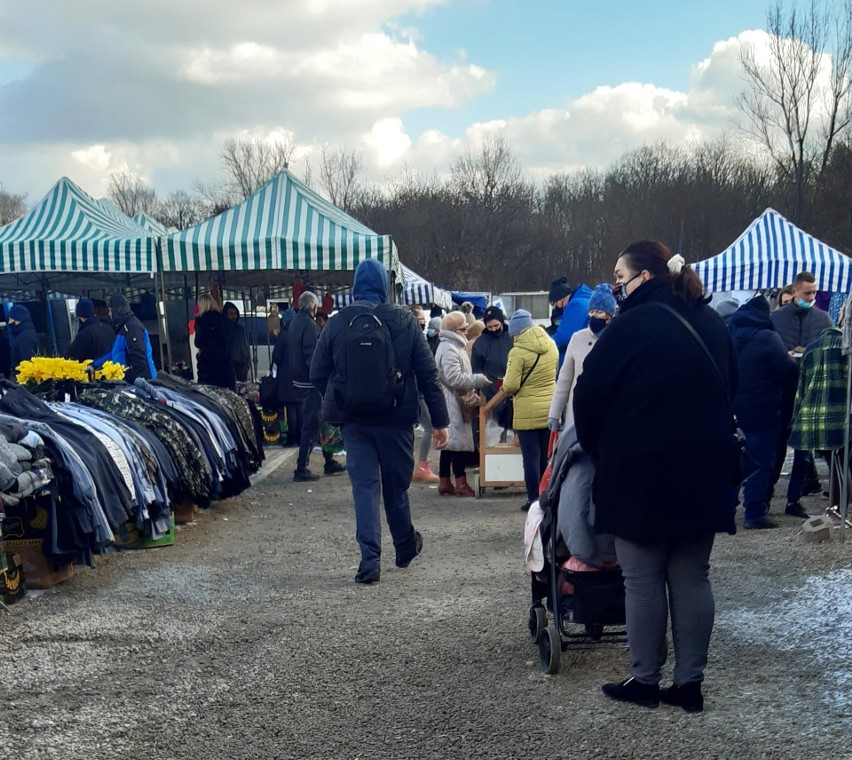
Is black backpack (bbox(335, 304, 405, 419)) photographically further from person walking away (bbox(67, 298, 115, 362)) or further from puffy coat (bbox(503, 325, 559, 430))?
person walking away (bbox(67, 298, 115, 362))

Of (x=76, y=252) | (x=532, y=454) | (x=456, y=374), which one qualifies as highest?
(x=76, y=252)

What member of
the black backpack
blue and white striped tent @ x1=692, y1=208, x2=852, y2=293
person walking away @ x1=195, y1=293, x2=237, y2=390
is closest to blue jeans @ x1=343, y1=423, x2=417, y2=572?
the black backpack

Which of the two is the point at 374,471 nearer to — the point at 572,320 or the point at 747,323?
the point at 747,323

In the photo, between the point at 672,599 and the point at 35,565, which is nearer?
the point at 672,599

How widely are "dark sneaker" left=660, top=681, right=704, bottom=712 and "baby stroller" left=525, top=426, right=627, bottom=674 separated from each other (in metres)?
0.40

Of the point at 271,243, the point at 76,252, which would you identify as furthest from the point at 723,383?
the point at 76,252

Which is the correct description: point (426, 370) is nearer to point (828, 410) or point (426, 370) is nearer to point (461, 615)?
point (461, 615)

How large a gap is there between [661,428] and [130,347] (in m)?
7.96

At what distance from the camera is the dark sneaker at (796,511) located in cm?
802

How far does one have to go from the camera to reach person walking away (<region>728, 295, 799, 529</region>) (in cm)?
763

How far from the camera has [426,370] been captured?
6168mm

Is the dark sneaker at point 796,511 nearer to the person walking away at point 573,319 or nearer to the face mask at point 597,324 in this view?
the person walking away at point 573,319

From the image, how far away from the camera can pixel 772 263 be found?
49.5ft

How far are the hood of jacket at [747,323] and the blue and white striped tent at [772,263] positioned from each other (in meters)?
7.31
